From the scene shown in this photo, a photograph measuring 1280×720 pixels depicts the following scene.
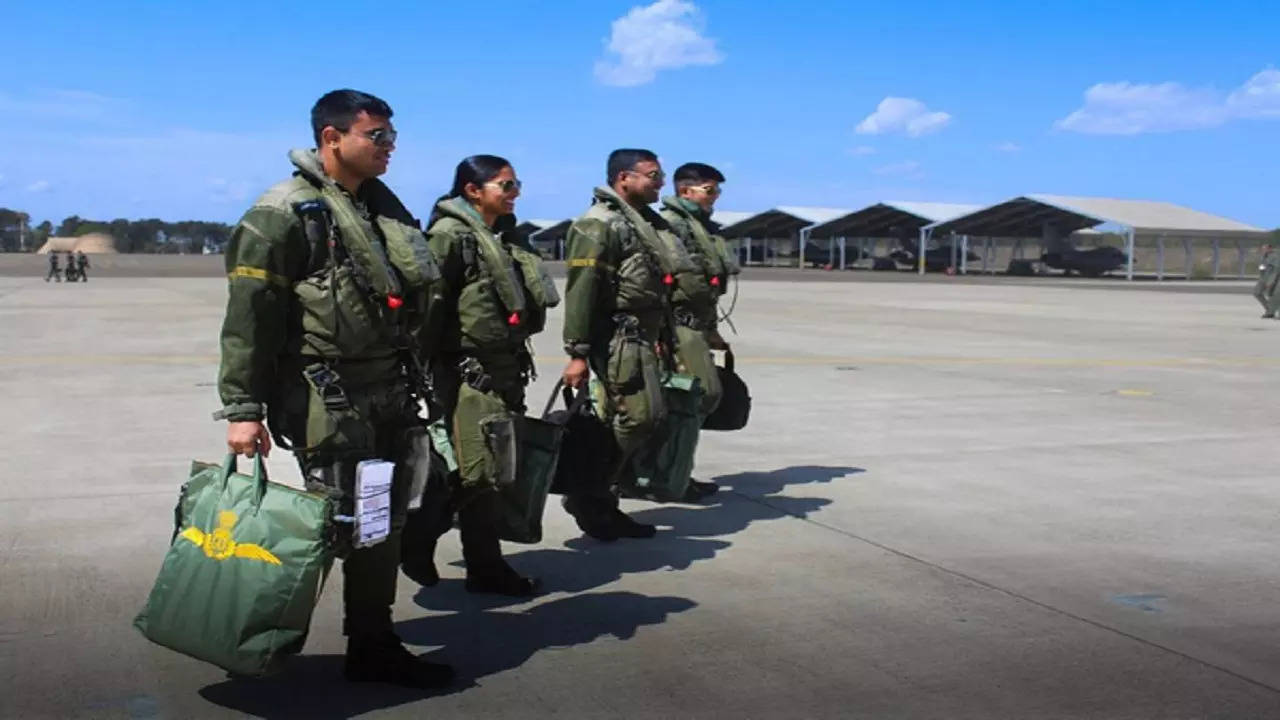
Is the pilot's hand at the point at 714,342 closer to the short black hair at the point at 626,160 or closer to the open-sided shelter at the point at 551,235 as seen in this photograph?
the short black hair at the point at 626,160

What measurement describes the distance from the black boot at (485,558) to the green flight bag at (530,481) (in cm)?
6

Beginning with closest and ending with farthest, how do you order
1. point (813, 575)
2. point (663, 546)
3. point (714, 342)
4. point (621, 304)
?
point (813, 575)
point (621, 304)
point (663, 546)
point (714, 342)

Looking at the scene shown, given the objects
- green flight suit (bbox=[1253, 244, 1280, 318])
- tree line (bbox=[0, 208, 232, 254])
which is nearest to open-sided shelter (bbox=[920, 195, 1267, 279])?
green flight suit (bbox=[1253, 244, 1280, 318])

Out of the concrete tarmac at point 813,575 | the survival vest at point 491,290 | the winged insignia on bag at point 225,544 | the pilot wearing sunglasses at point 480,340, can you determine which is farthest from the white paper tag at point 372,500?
the survival vest at point 491,290

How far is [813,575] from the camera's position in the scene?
5930 mm

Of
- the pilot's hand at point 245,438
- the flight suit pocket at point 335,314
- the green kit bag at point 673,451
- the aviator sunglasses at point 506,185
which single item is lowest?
the green kit bag at point 673,451

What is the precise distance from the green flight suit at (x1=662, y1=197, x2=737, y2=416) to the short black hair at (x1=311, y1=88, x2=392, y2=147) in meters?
2.93

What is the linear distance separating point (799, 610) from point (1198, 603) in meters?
1.80

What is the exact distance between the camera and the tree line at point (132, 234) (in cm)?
14312

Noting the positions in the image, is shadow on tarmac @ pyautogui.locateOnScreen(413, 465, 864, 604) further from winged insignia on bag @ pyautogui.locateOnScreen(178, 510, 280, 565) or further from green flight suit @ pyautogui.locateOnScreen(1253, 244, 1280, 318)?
green flight suit @ pyautogui.locateOnScreen(1253, 244, 1280, 318)

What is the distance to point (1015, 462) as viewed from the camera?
895 cm

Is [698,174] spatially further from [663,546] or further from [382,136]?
[382,136]

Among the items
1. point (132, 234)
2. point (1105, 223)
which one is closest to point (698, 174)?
point (1105, 223)

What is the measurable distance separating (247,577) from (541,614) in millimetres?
1706
